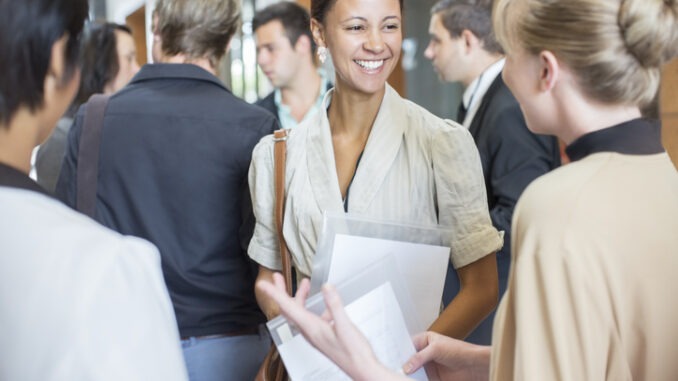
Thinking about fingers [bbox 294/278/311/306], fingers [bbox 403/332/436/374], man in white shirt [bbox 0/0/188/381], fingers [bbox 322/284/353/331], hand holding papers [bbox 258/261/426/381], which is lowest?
fingers [bbox 403/332/436/374]

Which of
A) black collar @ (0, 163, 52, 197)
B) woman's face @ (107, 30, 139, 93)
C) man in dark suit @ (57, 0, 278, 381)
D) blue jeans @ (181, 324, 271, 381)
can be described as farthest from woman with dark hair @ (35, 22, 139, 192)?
black collar @ (0, 163, 52, 197)

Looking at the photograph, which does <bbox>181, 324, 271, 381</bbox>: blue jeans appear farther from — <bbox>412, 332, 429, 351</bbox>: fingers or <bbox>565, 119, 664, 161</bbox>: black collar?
<bbox>565, 119, 664, 161</bbox>: black collar

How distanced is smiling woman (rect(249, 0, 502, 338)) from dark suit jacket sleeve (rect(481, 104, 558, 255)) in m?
0.88

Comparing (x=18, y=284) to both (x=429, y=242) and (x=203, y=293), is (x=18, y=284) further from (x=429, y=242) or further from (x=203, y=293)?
(x=203, y=293)

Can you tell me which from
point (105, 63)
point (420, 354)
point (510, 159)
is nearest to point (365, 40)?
point (420, 354)

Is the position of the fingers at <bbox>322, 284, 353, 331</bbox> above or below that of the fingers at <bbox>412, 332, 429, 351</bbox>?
above

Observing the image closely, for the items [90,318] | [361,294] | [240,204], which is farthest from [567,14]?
[240,204]

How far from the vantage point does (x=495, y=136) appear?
2.97 m

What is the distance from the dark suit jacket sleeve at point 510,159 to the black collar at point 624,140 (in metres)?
1.55

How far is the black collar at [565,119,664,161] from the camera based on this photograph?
49.9 inches

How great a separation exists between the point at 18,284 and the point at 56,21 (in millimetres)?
324

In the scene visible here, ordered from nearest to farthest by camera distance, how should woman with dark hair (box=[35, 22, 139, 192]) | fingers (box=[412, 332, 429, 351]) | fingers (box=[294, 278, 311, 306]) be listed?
fingers (box=[294, 278, 311, 306]) → fingers (box=[412, 332, 429, 351]) → woman with dark hair (box=[35, 22, 139, 192])

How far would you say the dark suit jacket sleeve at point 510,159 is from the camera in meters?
2.87

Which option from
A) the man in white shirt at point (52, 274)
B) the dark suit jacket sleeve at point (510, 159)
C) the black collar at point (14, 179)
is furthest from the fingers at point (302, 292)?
the dark suit jacket sleeve at point (510, 159)
